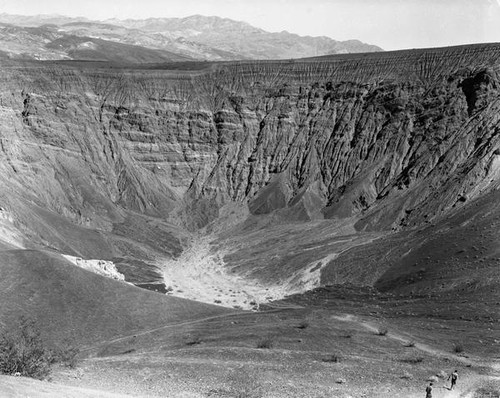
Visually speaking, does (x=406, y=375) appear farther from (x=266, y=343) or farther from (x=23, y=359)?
(x=23, y=359)

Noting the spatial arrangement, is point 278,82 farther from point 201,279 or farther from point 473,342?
point 473,342

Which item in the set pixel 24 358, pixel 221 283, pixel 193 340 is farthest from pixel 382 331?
pixel 221 283

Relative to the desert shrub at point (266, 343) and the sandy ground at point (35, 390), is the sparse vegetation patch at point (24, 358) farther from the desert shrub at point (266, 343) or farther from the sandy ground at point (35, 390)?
the desert shrub at point (266, 343)

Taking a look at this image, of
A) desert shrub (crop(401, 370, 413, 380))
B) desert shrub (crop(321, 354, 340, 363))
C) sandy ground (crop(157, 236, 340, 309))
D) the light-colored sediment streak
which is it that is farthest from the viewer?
sandy ground (crop(157, 236, 340, 309))

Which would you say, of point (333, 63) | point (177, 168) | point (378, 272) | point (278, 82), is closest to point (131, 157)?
point (177, 168)

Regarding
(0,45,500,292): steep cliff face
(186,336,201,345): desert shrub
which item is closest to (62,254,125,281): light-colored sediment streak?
(0,45,500,292): steep cliff face

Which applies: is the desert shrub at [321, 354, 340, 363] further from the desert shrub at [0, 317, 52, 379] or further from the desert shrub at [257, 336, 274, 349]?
the desert shrub at [0, 317, 52, 379]

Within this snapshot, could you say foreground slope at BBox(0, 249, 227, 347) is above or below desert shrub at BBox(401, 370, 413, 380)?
below

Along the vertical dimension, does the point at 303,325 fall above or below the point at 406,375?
below
